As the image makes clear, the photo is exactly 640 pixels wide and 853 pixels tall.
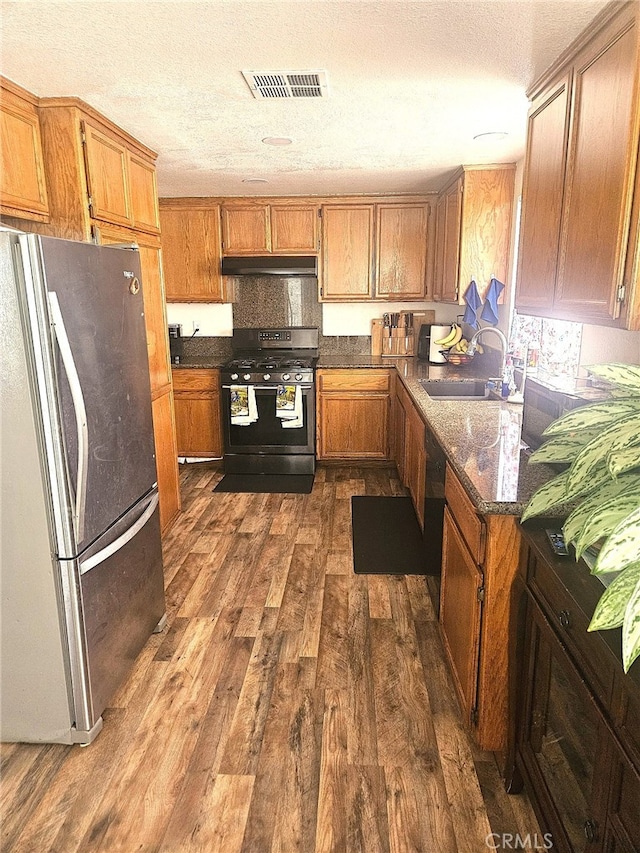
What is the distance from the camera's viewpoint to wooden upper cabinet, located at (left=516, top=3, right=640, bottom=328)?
1.45 m

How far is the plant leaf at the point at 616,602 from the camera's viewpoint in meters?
0.90

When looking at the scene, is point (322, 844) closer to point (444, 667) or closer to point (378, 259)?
point (444, 667)

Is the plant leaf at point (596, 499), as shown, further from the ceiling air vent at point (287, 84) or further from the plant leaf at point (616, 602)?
the ceiling air vent at point (287, 84)

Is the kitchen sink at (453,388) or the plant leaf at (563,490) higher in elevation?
the plant leaf at (563,490)

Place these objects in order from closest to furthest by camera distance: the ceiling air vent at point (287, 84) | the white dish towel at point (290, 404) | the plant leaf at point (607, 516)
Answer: the plant leaf at point (607, 516) < the ceiling air vent at point (287, 84) < the white dish towel at point (290, 404)

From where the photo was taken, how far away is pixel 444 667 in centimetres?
234

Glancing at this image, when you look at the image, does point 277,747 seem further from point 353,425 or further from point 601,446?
point 353,425

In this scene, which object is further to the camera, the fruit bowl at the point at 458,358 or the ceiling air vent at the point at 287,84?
the fruit bowl at the point at 458,358

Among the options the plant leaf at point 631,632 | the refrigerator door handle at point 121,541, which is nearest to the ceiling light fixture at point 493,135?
the refrigerator door handle at point 121,541

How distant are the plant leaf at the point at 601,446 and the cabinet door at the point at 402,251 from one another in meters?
3.98

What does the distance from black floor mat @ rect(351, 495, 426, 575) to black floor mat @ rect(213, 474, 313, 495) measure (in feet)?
1.67

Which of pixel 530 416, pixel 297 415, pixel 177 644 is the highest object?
pixel 530 416

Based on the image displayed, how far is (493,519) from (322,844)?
104 centimetres

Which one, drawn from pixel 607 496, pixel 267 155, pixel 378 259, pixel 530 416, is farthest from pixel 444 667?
pixel 378 259
